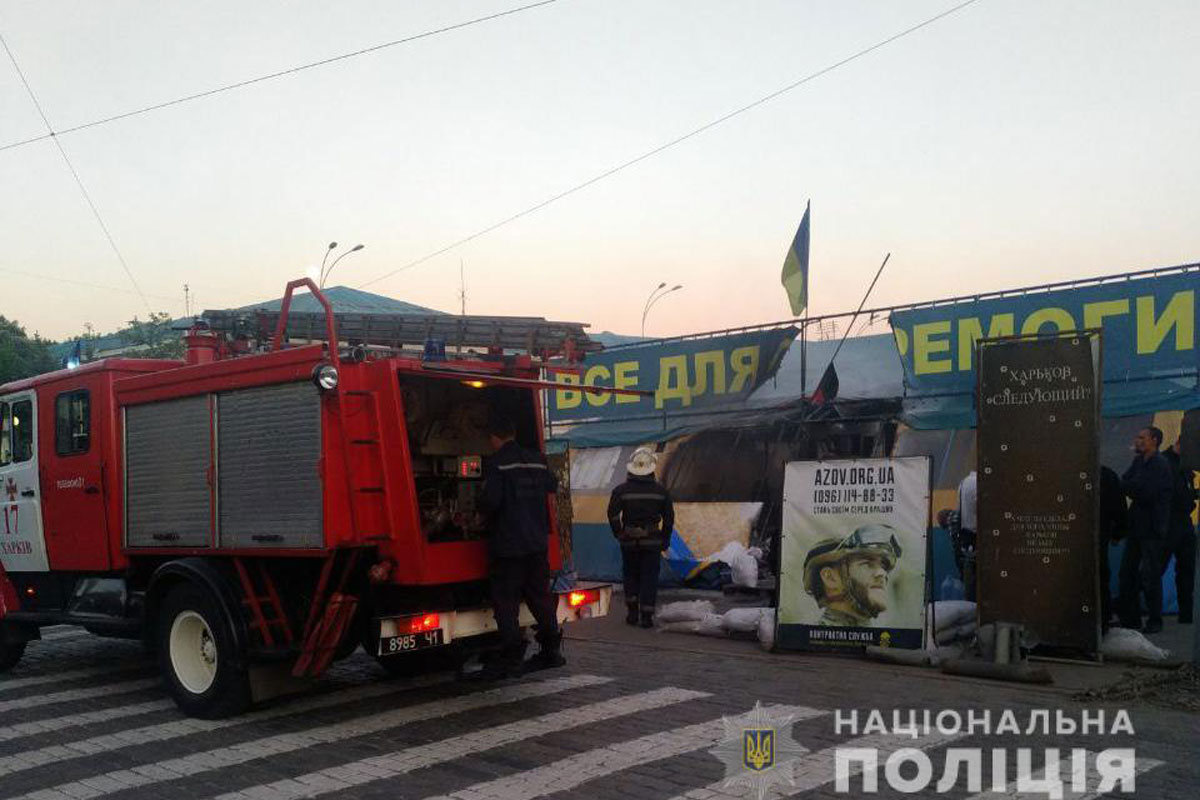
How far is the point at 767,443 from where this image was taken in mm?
13195

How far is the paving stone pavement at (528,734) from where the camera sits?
5.59m

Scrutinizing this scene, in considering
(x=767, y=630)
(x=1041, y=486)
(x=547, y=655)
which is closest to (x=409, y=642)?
(x=547, y=655)

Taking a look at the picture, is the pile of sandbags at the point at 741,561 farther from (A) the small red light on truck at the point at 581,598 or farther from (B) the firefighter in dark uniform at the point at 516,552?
(B) the firefighter in dark uniform at the point at 516,552

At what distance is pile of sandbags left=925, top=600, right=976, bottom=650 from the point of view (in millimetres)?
9258

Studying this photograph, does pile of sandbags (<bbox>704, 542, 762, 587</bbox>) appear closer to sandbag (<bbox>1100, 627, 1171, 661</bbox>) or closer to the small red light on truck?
sandbag (<bbox>1100, 627, 1171, 661</bbox>)

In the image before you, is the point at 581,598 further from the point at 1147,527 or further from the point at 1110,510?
the point at 1147,527

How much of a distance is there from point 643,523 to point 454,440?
3582mm

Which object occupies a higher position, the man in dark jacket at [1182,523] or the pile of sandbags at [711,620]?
the man in dark jacket at [1182,523]

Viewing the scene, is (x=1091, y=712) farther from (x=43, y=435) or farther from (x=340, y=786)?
(x=43, y=435)

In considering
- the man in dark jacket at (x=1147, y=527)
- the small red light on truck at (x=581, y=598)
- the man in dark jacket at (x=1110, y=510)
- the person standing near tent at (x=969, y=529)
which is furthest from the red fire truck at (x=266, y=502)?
the man in dark jacket at (x=1147, y=527)

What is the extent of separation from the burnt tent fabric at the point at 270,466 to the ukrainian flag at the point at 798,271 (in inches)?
315

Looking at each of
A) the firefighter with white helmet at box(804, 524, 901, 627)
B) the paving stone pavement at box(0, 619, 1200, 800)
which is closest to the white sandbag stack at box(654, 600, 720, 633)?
the paving stone pavement at box(0, 619, 1200, 800)

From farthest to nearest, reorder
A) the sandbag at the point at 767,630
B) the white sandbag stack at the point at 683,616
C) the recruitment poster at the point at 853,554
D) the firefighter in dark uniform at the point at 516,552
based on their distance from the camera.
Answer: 1. the white sandbag stack at the point at 683,616
2. the sandbag at the point at 767,630
3. the recruitment poster at the point at 853,554
4. the firefighter in dark uniform at the point at 516,552

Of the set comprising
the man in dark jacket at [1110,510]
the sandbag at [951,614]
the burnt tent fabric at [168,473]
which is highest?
the burnt tent fabric at [168,473]
